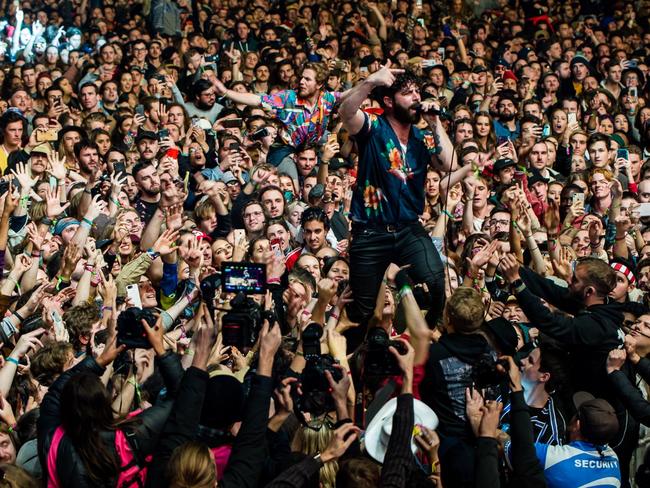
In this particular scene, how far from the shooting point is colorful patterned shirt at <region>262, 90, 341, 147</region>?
977 centimetres

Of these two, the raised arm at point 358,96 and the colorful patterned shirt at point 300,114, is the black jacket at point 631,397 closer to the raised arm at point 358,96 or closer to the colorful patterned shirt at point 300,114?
the raised arm at point 358,96

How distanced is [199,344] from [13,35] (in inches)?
477

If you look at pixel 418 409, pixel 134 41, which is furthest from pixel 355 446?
pixel 134 41

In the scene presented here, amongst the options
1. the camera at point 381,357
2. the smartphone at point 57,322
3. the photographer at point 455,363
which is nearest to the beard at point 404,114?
the photographer at point 455,363

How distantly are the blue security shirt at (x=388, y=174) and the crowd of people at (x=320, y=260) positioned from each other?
0.01 meters

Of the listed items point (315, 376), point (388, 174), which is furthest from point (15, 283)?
point (315, 376)

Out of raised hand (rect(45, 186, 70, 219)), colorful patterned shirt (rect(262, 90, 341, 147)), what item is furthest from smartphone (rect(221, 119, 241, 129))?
raised hand (rect(45, 186, 70, 219))

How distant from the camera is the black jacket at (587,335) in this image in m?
5.73

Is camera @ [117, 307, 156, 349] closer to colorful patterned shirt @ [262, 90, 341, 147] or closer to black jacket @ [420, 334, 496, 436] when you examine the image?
black jacket @ [420, 334, 496, 436]

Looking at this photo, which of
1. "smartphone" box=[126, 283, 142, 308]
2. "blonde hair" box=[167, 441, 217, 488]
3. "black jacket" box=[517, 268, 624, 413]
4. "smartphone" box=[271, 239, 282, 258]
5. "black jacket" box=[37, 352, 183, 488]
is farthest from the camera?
"smartphone" box=[271, 239, 282, 258]

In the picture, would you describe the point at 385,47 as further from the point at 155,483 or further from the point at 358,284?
the point at 155,483

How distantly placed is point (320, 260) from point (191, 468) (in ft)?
12.5

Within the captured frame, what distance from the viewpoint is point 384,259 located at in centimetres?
608

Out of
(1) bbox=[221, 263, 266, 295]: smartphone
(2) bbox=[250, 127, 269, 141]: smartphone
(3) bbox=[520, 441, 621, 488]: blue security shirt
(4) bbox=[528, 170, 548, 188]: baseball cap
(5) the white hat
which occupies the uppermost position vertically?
(2) bbox=[250, 127, 269, 141]: smartphone
